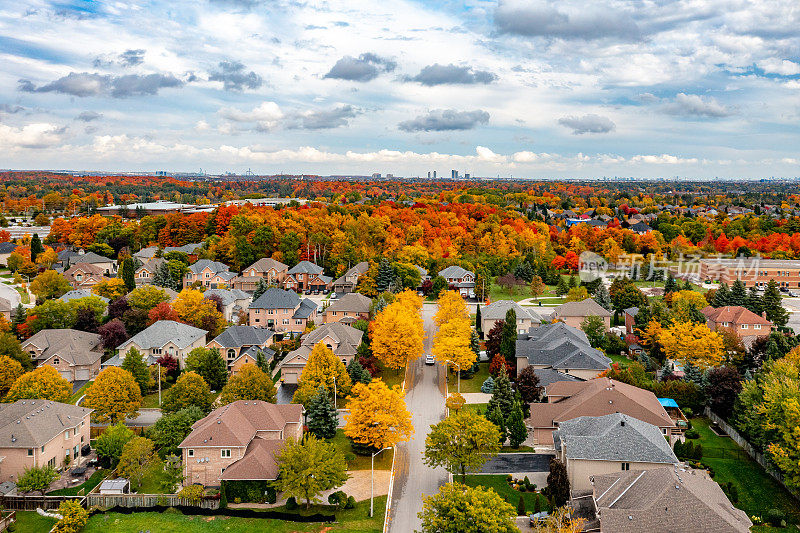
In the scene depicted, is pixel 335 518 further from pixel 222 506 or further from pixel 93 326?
pixel 93 326

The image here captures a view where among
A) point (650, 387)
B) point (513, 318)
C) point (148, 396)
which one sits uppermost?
point (513, 318)

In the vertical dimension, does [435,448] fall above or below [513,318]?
below

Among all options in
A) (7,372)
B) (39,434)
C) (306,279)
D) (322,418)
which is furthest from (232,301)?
(39,434)

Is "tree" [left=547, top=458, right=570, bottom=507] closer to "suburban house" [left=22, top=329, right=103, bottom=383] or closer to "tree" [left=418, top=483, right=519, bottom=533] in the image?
"tree" [left=418, top=483, right=519, bottom=533]

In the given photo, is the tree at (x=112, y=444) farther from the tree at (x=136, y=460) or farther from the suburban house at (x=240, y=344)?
the suburban house at (x=240, y=344)

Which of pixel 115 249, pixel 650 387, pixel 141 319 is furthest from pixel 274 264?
pixel 650 387

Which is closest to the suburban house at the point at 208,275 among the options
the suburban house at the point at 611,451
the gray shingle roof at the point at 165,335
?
the gray shingle roof at the point at 165,335

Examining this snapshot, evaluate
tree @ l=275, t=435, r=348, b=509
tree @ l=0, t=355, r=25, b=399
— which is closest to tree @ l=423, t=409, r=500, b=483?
tree @ l=275, t=435, r=348, b=509

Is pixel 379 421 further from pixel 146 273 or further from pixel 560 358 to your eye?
pixel 146 273
